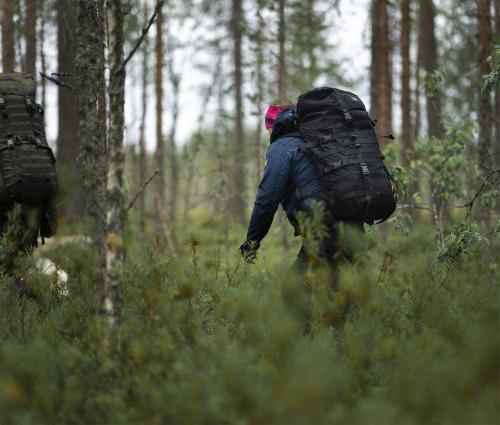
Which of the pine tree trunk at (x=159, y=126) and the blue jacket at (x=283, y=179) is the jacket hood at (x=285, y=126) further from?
the pine tree trunk at (x=159, y=126)

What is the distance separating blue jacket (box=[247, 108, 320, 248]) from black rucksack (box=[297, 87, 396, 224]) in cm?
7

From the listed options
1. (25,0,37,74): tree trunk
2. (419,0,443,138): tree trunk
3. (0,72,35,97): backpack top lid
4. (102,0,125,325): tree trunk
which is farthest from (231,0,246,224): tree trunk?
(102,0,125,325): tree trunk

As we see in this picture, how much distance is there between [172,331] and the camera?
9.79 ft

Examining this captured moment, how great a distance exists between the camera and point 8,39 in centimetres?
1037

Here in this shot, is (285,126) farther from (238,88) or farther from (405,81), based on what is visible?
(238,88)

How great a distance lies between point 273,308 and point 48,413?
122 cm

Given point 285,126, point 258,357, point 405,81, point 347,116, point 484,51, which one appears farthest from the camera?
point 405,81

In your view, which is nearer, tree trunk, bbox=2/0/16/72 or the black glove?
the black glove

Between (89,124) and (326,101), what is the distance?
159 cm

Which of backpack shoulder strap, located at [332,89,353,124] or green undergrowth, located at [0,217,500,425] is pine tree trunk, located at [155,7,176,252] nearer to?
green undergrowth, located at [0,217,500,425]

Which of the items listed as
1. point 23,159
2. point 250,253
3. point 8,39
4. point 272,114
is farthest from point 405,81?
point 23,159

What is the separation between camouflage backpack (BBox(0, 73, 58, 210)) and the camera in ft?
14.0

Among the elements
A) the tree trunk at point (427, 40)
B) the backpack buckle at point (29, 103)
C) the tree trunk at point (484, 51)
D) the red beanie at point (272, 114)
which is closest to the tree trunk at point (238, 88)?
the tree trunk at point (427, 40)

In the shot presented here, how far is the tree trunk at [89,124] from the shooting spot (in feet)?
11.3
